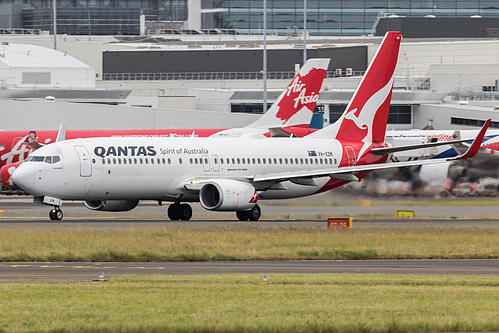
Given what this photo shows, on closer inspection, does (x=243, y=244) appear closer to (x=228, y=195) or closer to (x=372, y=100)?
(x=228, y=195)

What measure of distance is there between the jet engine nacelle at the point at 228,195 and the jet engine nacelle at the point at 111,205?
3544 millimetres

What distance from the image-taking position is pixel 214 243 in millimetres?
35469

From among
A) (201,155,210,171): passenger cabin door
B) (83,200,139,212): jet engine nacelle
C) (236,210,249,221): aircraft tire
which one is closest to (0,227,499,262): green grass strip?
(236,210,249,221): aircraft tire

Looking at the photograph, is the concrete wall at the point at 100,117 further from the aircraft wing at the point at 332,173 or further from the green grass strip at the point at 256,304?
the green grass strip at the point at 256,304

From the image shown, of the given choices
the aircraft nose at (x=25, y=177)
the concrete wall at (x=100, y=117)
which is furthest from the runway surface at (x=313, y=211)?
the concrete wall at (x=100, y=117)

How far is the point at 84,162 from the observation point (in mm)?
46469

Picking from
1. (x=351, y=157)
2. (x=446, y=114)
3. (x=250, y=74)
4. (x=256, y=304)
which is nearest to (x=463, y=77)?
(x=446, y=114)

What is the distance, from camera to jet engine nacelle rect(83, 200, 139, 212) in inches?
1946

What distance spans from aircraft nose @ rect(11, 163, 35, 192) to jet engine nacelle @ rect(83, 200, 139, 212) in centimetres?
398

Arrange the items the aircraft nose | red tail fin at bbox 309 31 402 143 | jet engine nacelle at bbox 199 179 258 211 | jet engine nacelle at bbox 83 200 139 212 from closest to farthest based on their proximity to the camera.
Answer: the aircraft nose, jet engine nacelle at bbox 199 179 258 211, jet engine nacelle at bbox 83 200 139 212, red tail fin at bbox 309 31 402 143

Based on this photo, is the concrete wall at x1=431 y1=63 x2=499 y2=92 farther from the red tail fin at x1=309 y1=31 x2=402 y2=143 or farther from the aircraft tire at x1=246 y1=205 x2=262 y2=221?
the aircraft tire at x1=246 y1=205 x2=262 y2=221

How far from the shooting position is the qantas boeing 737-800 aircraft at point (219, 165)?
152ft

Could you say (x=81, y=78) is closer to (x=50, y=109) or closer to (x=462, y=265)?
(x=50, y=109)

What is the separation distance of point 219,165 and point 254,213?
3014mm
